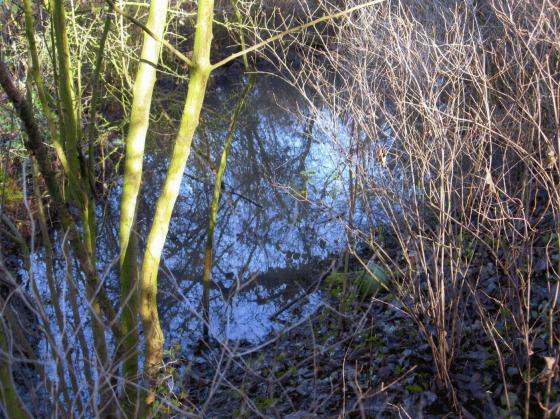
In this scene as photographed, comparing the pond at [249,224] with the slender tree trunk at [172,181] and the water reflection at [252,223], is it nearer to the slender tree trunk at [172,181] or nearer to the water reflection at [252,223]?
the water reflection at [252,223]

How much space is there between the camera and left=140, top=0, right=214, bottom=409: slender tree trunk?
10.8 feet

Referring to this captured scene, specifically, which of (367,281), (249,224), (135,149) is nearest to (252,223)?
(249,224)

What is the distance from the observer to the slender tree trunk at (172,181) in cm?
330

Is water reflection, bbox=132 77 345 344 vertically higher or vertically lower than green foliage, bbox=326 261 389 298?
higher

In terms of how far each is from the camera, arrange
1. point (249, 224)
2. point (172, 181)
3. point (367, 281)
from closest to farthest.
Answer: point (172, 181) → point (367, 281) → point (249, 224)

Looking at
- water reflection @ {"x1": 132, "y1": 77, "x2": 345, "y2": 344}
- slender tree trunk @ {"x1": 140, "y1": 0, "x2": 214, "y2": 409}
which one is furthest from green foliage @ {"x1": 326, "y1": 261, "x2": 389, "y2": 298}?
slender tree trunk @ {"x1": 140, "y1": 0, "x2": 214, "y2": 409}

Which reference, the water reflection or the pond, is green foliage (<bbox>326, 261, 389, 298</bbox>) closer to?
the pond

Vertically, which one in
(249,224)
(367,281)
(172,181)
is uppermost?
(249,224)

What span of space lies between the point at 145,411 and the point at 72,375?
2.40ft

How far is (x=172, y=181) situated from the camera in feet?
11.3

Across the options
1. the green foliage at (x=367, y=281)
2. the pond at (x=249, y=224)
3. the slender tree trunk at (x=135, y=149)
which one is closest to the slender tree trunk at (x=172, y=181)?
the slender tree trunk at (x=135, y=149)

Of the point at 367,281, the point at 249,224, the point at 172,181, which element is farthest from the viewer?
the point at 249,224

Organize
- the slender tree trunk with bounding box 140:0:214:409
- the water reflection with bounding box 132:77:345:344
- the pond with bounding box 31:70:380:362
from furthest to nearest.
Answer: the water reflection with bounding box 132:77:345:344
the pond with bounding box 31:70:380:362
the slender tree trunk with bounding box 140:0:214:409

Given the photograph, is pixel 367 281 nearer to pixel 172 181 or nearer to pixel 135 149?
pixel 172 181
